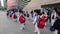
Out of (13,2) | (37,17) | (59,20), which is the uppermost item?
(59,20)

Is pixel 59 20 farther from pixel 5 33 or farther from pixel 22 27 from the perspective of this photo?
pixel 22 27

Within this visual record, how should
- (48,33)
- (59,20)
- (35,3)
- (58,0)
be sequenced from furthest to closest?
(35,3), (58,0), (48,33), (59,20)

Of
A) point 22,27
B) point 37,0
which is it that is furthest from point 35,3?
point 22,27

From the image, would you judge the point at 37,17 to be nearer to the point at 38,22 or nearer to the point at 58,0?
the point at 38,22

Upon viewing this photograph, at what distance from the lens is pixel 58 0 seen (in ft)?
97.2

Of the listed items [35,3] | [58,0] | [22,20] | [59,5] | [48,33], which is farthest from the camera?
[35,3]

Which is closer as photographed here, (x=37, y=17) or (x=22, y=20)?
(x=37, y=17)

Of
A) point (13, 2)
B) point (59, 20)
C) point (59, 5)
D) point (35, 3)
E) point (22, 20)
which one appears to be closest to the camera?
point (59, 20)

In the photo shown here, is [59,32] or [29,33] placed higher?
[59,32]

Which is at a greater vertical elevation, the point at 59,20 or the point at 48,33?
the point at 59,20

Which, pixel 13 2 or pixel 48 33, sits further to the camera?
pixel 13 2

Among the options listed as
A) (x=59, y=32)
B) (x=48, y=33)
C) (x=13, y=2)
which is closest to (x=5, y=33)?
(x=48, y=33)

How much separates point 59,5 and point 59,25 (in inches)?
774

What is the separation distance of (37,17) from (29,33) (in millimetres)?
1734
